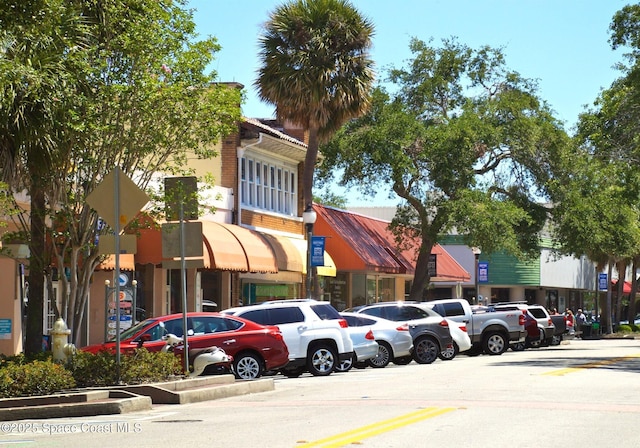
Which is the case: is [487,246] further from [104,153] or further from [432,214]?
[104,153]

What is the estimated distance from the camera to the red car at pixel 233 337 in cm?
2256

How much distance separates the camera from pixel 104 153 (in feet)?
72.1

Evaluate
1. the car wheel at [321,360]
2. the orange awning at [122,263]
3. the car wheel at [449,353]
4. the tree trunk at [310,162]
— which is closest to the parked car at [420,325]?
the car wheel at [449,353]

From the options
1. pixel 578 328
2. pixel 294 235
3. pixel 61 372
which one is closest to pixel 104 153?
pixel 61 372

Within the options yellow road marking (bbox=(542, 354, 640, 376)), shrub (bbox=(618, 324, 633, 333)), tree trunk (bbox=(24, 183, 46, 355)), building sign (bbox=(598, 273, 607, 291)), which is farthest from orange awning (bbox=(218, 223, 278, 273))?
shrub (bbox=(618, 324, 633, 333))

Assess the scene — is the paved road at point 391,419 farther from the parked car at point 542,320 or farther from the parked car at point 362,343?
the parked car at point 542,320

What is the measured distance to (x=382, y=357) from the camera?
29938mm

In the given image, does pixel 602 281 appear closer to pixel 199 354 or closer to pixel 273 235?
pixel 273 235

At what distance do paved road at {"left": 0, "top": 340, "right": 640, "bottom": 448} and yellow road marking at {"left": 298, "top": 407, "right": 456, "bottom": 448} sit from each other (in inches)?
0.5

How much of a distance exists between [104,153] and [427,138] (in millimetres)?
22790

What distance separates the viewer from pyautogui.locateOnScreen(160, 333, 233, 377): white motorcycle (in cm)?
2008

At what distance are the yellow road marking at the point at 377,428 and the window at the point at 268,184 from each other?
892 inches

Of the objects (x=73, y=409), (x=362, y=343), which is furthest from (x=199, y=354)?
(x=362, y=343)

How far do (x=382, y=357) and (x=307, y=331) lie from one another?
5.43m
